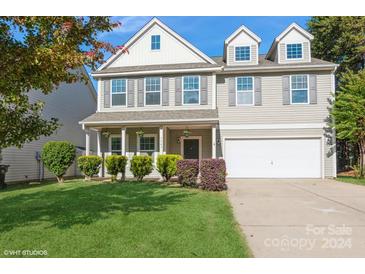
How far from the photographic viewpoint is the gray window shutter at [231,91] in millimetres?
15992

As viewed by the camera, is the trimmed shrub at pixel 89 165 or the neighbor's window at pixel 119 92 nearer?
the trimmed shrub at pixel 89 165

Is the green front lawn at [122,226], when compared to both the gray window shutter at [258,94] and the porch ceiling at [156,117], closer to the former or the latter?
the porch ceiling at [156,117]

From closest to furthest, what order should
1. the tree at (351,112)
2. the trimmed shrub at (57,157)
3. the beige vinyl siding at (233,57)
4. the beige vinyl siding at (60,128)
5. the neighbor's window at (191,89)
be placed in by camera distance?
the trimmed shrub at (57,157)
the tree at (351,112)
the beige vinyl siding at (60,128)
the neighbor's window at (191,89)
the beige vinyl siding at (233,57)

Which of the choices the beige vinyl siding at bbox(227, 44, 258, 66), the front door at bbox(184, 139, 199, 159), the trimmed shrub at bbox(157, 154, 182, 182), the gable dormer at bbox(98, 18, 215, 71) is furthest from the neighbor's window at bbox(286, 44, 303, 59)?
the trimmed shrub at bbox(157, 154, 182, 182)

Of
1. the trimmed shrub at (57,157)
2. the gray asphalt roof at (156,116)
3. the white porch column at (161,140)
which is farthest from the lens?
the white porch column at (161,140)

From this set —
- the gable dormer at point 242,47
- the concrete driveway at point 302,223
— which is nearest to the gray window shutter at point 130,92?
the gable dormer at point 242,47

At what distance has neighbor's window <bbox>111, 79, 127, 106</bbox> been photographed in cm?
1642

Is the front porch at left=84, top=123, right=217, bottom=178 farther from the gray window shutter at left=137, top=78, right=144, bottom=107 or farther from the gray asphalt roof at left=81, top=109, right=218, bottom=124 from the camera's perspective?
the gray window shutter at left=137, top=78, right=144, bottom=107

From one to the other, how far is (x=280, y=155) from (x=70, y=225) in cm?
1217

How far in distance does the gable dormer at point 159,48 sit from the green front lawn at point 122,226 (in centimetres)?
905

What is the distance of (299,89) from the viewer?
1563cm

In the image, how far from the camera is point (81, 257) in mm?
4199

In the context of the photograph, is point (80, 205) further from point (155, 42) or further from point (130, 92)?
point (155, 42)
